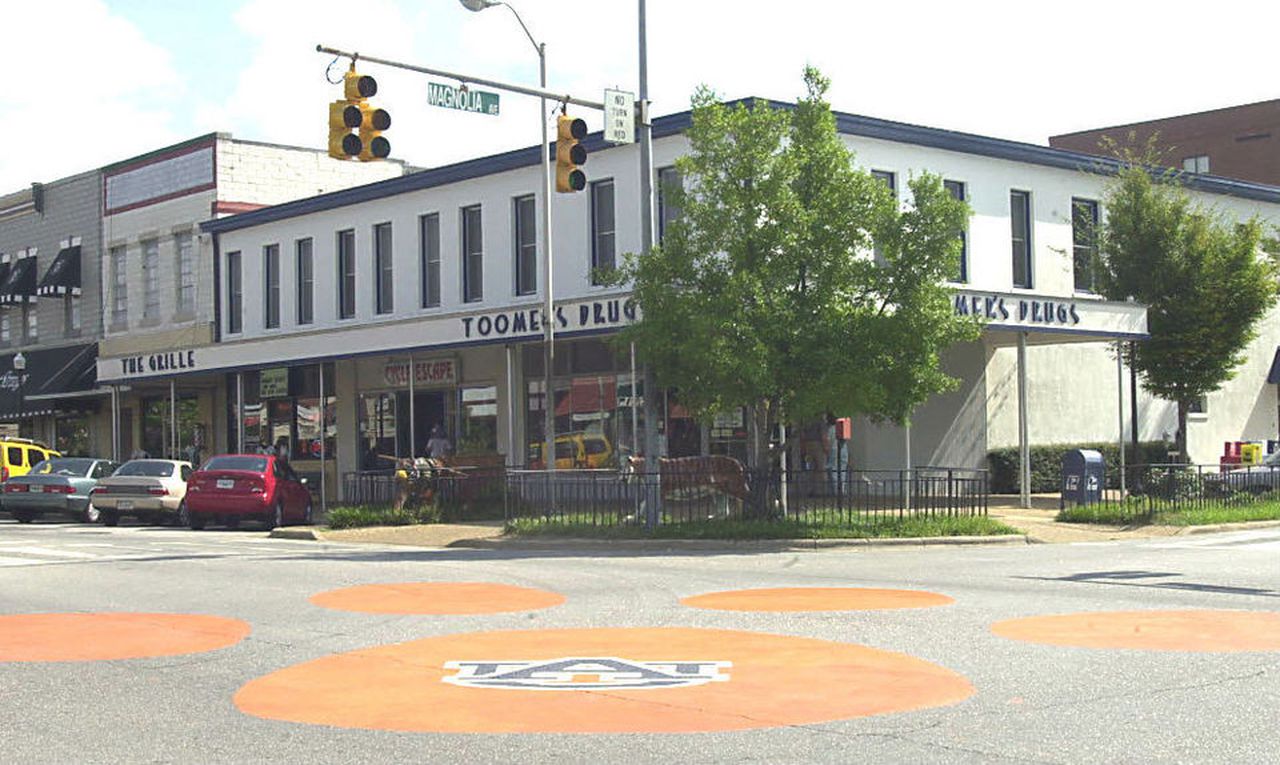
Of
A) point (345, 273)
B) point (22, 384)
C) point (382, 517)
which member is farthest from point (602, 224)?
point (22, 384)

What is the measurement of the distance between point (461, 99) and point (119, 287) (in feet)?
99.4

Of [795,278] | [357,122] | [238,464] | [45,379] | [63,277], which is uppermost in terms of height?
[63,277]

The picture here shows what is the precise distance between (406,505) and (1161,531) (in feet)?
42.3

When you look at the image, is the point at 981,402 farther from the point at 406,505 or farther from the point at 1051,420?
the point at 406,505

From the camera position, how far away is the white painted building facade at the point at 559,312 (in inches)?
1162

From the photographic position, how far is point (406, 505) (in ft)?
85.4

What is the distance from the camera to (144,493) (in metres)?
28.9

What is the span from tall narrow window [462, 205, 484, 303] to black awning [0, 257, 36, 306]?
2154 cm

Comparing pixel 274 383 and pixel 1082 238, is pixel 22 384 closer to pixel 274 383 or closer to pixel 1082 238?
pixel 274 383

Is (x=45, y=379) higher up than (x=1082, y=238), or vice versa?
(x=1082, y=238)

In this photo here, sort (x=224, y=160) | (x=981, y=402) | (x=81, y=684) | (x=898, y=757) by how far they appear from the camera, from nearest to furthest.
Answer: (x=898, y=757)
(x=81, y=684)
(x=981, y=402)
(x=224, y=160)

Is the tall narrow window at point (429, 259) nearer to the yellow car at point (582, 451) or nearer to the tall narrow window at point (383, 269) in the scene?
the tall narrow window at point (383, 269)

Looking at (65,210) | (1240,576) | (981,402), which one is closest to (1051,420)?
(981,402)

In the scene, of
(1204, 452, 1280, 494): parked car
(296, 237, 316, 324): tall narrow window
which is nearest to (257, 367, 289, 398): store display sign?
(296, 237, 316, 324): tall narrow window
